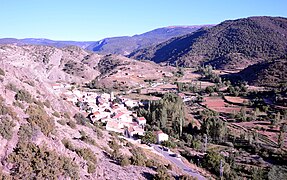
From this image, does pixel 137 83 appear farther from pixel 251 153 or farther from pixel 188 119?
pixel 251 153

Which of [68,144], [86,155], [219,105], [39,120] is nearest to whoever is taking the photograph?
[86,155]

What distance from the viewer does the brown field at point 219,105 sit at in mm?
64812

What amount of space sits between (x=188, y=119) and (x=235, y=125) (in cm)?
809

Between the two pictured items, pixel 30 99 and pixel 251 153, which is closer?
pixel 30 99

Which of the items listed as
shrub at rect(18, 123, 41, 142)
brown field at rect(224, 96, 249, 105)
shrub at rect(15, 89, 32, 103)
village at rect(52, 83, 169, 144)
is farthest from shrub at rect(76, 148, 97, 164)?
brown field at rect(224, 96, 249, 105)

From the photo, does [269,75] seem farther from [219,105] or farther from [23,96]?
[23,96]

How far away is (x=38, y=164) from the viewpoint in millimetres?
12953

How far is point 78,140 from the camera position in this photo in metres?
18.6

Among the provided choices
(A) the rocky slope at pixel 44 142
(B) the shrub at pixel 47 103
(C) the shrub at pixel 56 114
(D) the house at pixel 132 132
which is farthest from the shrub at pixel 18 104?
(D) the house at pixel 132 132

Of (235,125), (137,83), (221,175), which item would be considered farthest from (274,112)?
(137,83)

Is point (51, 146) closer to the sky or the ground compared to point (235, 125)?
closer to the sky

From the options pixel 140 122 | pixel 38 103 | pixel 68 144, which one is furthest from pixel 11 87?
pixel 140 122

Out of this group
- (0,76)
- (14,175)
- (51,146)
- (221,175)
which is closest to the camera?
(14,175)

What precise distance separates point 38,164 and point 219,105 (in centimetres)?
6050
